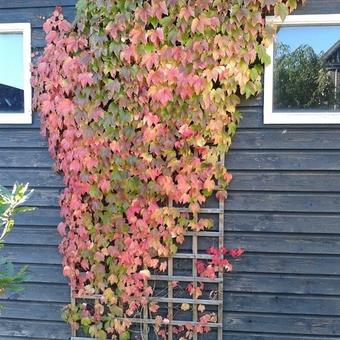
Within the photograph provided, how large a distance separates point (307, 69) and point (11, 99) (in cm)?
180

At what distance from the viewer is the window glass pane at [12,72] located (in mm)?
2951

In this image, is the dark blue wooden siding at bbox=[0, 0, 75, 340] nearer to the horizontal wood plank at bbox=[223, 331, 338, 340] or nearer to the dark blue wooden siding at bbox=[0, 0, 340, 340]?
the dark blue wooden siding at bbox=[0, 0, 340, 340]

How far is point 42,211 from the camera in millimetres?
2967

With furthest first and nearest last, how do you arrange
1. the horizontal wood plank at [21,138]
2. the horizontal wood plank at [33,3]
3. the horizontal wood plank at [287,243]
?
the horizontal wood plank at [21,138] < the horizontal wood plank at [33,3] < the horizontal wood plank at [287,243]

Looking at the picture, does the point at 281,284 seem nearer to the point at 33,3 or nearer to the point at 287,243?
the point at 287,243

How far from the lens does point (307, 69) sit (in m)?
2.70

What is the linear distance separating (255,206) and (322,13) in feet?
3.70

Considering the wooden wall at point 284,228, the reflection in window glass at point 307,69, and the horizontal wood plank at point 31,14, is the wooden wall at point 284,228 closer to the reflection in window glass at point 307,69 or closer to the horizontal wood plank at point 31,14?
the reflection in window glass at point 307,69

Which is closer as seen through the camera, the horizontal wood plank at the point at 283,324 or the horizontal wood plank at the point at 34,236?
the horizontal wood plank at the point at 283,324

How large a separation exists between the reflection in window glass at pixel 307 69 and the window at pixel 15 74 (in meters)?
1.48

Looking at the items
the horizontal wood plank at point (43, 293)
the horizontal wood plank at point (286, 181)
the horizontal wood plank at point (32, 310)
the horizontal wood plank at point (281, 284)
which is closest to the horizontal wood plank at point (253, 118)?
the horizontal wood plank at point (286, 181)

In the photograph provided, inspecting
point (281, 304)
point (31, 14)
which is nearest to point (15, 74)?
point (31, 14)

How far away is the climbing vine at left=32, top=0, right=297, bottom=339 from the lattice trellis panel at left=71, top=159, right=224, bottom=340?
0.05m

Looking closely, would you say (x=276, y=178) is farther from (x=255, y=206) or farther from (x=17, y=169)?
(x=17, y=169)
